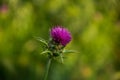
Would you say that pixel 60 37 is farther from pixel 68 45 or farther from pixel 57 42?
pixel 68 45

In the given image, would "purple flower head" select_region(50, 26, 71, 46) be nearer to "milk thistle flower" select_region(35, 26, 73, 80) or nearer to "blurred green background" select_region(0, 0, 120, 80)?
"milk thistle flower" select_region(35, 26, 73, 80)

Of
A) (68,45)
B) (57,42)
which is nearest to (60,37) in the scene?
(57,42)

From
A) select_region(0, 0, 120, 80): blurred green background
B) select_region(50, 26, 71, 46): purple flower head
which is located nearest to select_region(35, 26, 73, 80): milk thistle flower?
select_region(50, 26, 71, 46): purple flower head

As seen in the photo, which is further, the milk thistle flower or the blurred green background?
the blurred green background

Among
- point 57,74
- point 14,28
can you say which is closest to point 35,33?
point 14,28

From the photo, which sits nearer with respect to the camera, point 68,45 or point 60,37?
point 60,37

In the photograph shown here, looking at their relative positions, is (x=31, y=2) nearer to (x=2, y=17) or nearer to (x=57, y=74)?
(x=2, y=17)

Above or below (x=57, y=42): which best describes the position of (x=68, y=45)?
above

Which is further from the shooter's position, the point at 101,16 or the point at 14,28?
the point at 101,16
